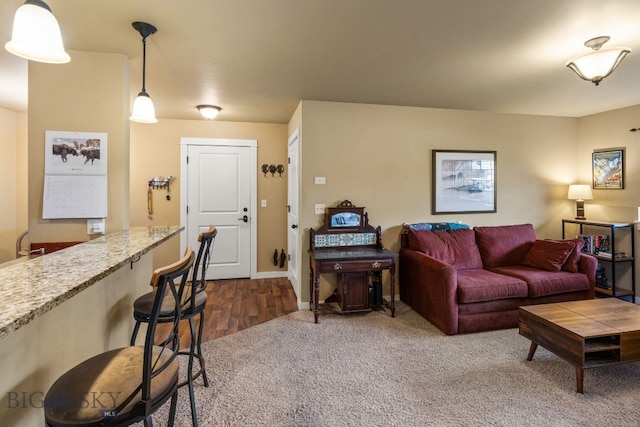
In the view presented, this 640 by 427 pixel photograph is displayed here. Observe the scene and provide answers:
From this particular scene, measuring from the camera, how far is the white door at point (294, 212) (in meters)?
3.89

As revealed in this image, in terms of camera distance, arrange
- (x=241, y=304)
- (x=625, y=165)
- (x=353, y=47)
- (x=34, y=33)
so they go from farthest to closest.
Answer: (x=625, y=165), (x=241, y=304), (x=353, y=47), (x=34, y=33)

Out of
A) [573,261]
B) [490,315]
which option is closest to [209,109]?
[490,315]

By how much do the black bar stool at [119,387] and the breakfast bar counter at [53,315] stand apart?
229 millimetres

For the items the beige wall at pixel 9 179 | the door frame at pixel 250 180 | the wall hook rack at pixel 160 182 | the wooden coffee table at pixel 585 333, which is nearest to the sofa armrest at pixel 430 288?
the wooden coffee table at pixel 585 333

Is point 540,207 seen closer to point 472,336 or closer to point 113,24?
point 472,336

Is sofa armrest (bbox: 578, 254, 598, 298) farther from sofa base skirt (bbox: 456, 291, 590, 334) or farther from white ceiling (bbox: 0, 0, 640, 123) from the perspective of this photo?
white ceiling (bbox: 0, 0, 640, 123)

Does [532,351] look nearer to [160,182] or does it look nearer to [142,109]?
[142,109]

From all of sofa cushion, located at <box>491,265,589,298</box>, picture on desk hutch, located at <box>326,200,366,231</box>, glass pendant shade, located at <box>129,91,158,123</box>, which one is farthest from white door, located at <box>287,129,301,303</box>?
sofa cushion, located at <box>491,265,589,298</box>

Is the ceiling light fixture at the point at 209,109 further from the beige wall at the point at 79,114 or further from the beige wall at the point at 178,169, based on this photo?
the beige wall at the point at 79,114

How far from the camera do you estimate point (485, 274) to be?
11.0ft

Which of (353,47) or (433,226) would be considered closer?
(353,47)

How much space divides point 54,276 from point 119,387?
1.57ft

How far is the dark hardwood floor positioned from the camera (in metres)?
3.14

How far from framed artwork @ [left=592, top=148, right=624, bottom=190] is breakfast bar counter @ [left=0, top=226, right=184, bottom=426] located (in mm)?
5242
